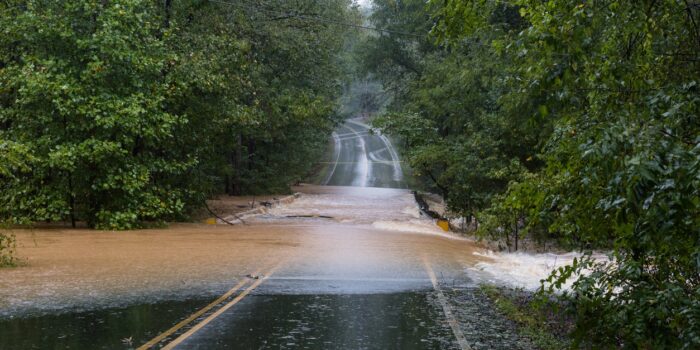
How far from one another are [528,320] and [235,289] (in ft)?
16.2

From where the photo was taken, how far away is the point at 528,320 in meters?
9.87

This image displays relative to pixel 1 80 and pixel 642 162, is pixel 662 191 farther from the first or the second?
pixel 1 80

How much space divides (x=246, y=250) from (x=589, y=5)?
13.7 m

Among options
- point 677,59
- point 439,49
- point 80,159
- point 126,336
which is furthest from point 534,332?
point 439,49

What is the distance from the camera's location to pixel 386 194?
5331 centimetres

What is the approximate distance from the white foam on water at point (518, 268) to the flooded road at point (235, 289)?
0.41m

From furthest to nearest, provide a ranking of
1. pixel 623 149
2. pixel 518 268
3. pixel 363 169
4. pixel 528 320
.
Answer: pixel 363 169 → pixel 518 268 → pixel 528 320 → pixel 623 149

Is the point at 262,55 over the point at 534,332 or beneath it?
over

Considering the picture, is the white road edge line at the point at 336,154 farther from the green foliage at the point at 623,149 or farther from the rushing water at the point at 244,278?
the green foliage at the point at 623,149

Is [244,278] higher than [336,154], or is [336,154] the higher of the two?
[336,154]

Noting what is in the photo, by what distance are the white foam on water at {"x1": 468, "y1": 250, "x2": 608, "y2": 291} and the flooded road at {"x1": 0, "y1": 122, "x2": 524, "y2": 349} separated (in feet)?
1.35

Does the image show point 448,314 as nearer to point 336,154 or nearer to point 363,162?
point 363,162

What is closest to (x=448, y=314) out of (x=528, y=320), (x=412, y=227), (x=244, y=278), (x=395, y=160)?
(x=528, y=320)

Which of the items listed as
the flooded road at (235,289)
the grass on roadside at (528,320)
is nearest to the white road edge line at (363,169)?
the flooded road at (235,289)
